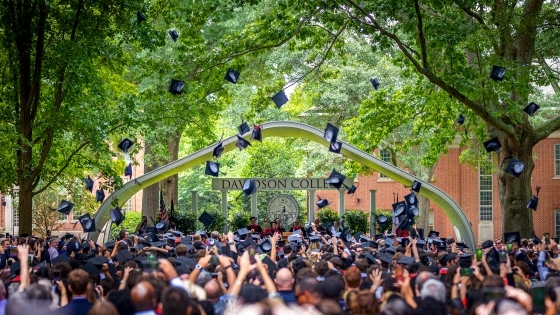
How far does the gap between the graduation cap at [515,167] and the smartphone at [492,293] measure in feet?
37.8

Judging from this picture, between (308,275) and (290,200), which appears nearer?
(308,275)

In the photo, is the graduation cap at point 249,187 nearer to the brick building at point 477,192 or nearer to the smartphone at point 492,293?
the brick building at point 477,192

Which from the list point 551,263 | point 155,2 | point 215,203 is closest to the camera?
point 551,263

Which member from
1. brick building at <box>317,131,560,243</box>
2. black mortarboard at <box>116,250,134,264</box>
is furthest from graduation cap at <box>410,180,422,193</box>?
brick building at <box>317,131,560,243</box>

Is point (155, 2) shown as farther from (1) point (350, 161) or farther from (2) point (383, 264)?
(2) point (383, 264)

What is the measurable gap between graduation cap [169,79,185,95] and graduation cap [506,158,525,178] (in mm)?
7104

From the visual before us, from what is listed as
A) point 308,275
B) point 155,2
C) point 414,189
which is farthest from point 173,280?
point 414,189

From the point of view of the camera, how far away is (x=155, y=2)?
18500 mm

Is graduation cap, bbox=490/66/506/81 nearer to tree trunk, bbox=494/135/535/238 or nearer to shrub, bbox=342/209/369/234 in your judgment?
tree trunk, bbox=494/135/535/238

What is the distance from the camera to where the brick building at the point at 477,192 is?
35.4 m

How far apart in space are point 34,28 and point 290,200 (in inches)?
453

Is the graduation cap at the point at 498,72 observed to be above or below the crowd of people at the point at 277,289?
above

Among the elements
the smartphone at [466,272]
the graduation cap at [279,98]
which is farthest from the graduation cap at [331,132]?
the smartphone at [466,272]

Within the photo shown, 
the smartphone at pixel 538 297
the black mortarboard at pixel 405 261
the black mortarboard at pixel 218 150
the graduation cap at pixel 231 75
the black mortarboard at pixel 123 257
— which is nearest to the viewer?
the smartphone at pixel 538 297
